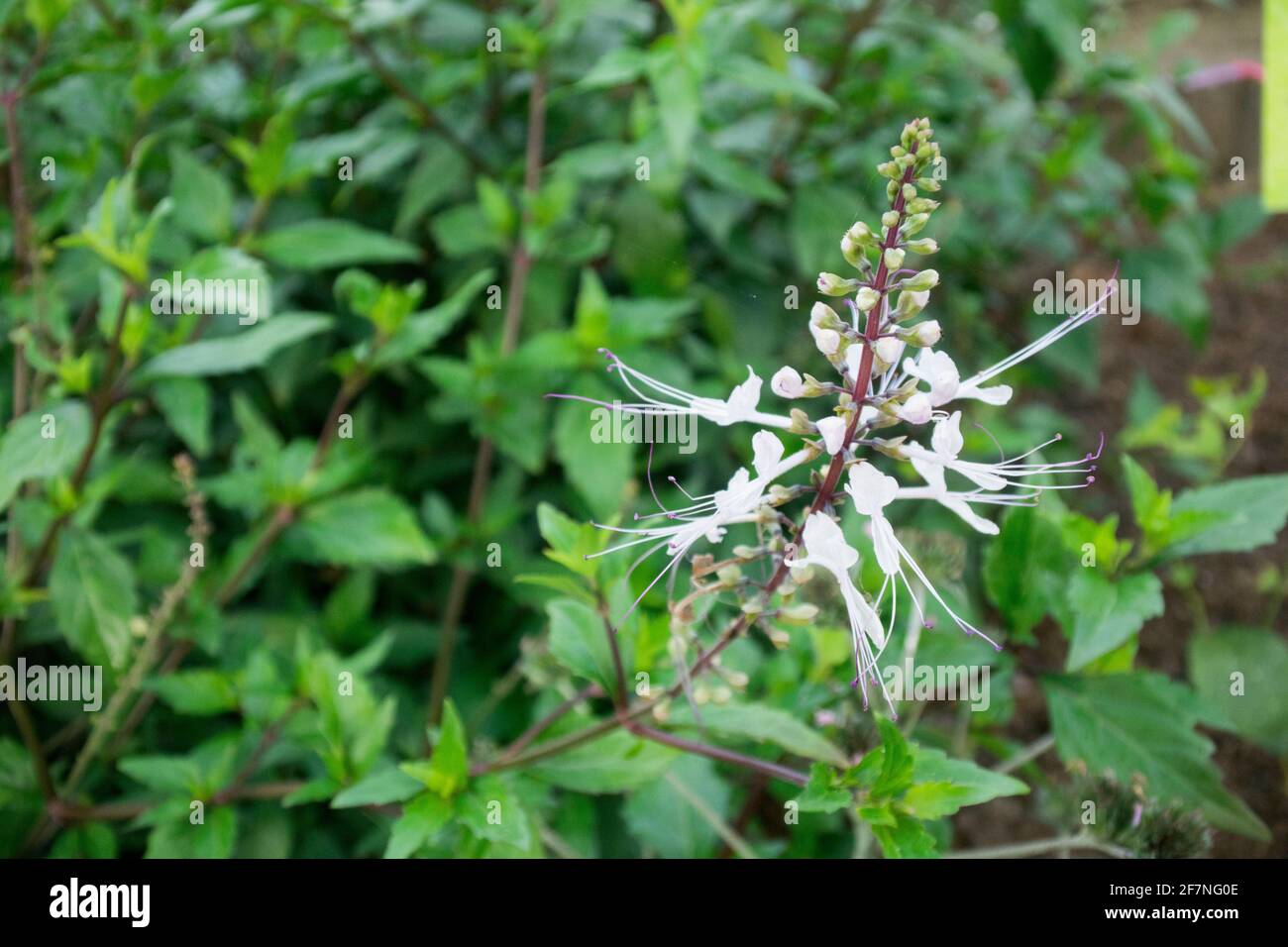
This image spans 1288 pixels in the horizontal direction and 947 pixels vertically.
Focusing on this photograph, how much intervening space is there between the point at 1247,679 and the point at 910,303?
1106mm

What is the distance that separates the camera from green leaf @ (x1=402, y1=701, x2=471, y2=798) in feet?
2.82

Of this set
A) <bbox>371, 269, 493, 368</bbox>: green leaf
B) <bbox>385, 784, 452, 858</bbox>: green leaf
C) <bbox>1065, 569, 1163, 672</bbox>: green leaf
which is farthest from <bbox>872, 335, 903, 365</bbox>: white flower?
<bbox>371, 269, 493, 368</bbox>: green leaf

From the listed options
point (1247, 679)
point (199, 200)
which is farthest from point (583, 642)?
point (1247, 679)

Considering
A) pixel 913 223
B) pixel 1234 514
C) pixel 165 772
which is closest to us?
pixel 913 223

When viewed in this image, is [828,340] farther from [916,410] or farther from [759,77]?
[759,77]

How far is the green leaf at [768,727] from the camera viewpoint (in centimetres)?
84

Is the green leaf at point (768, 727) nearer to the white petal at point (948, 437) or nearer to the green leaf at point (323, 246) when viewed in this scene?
the white petal at point (948, 437)

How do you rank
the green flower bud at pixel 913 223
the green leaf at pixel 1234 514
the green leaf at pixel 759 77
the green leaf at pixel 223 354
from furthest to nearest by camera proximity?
the green leaf at pixel 759 77, the green leaf at pixel 223 354, the green leaf at pixel 1234 514, the green flower bud at pixel 913 223

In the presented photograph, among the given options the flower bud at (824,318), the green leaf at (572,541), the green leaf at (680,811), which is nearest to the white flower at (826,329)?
the flower bud at (824,318)

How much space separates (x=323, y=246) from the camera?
1.31m

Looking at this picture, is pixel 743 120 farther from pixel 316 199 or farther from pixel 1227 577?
pixel 1227 577

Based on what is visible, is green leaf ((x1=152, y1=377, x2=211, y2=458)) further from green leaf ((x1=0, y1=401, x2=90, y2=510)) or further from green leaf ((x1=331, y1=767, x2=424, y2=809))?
green leaf ((x1=331, y1=767, x2=424, y2=809))

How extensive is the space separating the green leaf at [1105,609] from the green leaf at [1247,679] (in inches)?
22.1
